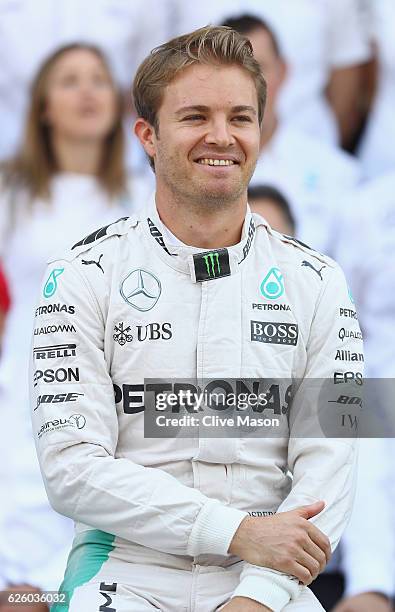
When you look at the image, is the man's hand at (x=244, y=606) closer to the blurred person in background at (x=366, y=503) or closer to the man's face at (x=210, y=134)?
the man's face at (x=210, y=134)

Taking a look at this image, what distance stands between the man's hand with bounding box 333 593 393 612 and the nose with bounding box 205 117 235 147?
199cm

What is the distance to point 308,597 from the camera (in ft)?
7.67

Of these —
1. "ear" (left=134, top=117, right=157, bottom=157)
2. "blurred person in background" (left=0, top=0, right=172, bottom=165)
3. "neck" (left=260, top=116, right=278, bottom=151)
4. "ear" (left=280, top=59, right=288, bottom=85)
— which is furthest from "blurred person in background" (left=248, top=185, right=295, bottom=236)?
"ear" (left=134, top=117, right=157, bottom=157)

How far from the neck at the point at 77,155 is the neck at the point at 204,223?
5.97 ft

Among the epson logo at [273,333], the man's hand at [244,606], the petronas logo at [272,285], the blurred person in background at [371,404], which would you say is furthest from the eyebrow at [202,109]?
the blurred person in background at [371,404]

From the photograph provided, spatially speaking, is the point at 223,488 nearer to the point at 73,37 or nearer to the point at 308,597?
the point at 308,597

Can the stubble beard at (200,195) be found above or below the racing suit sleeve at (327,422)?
above

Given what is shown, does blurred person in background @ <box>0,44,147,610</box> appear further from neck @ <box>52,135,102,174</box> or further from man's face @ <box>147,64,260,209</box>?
man's face @ <box>147,64,260,209</box>

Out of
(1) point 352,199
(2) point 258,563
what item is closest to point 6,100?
(1) point 352,199

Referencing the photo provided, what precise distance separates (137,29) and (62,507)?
2.48m

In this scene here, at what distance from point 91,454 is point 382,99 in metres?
2.58

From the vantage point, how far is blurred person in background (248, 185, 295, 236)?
4273 mm

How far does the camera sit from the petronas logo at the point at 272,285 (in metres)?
2.51

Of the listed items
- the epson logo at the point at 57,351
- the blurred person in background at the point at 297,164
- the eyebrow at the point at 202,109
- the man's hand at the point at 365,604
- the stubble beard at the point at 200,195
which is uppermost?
the blurred person in background at the point at 297,164
